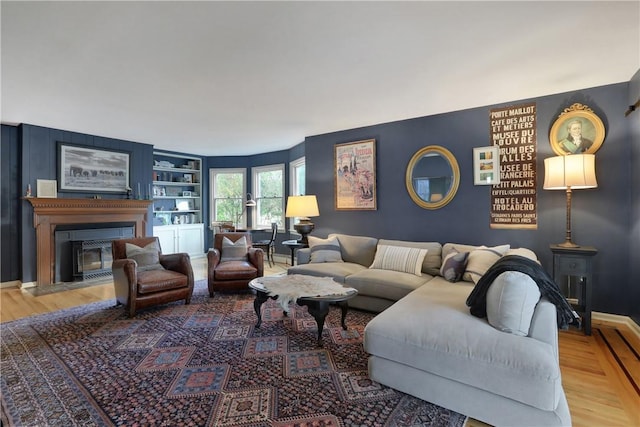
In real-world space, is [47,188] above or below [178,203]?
above

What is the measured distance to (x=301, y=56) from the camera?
2.58 m

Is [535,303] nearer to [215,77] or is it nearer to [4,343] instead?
[215,77]

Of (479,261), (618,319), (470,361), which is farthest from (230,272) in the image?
(618,319)

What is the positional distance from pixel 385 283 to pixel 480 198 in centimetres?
179

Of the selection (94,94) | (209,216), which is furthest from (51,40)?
(209,216)

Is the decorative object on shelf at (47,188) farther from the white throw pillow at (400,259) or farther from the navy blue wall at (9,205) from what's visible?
the white throw pillow at (400,259)

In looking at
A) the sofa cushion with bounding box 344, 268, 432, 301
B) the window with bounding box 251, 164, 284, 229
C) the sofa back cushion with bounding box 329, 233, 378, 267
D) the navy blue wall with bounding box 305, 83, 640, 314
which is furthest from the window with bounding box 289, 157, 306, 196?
the sofa cushion with bounding box 344, 268, 432, 301

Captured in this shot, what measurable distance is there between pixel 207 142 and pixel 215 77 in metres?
3.33

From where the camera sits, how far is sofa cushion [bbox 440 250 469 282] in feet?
10.5

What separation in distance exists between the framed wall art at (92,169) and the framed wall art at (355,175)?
4194mm

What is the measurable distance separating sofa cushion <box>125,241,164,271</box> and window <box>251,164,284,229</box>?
127 inches

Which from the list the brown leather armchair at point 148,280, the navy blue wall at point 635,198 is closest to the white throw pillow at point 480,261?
the navy blue wall at point 635,198

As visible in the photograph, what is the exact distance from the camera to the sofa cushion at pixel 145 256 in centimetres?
375

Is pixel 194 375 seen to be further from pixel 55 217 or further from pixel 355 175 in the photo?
pixel 55 217
